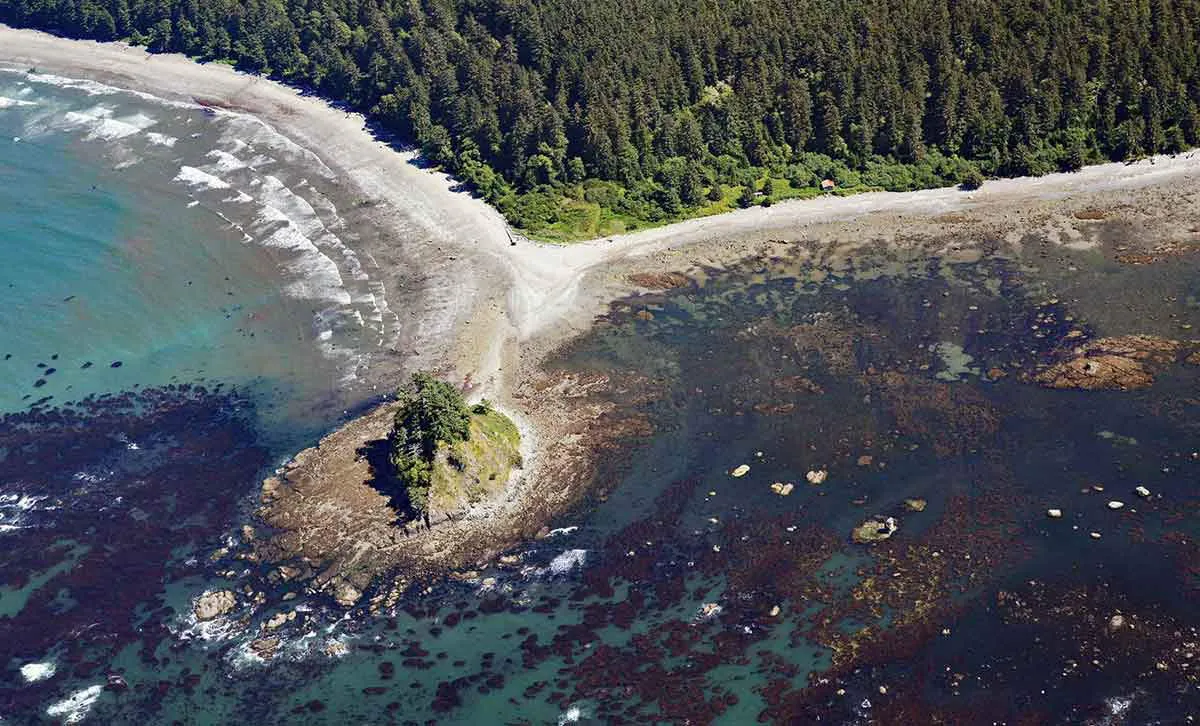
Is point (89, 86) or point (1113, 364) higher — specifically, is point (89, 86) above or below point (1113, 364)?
above

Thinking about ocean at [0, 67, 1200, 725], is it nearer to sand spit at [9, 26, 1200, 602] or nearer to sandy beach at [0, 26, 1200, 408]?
sand spit at [9, 26, 1200, 602]

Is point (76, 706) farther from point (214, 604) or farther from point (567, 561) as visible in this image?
point (567, 561)

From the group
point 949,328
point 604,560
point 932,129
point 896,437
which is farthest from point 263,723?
point 932,129

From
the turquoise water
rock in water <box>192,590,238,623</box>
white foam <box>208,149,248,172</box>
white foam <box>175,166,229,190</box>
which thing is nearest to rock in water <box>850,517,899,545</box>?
rock in water <box>192,590,238,623</box>

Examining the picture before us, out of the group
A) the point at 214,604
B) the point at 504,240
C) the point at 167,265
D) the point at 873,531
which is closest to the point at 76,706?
the point at 214,604

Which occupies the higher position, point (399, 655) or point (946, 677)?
point (399, 655)

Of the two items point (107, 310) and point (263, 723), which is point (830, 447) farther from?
point (107, 310)
